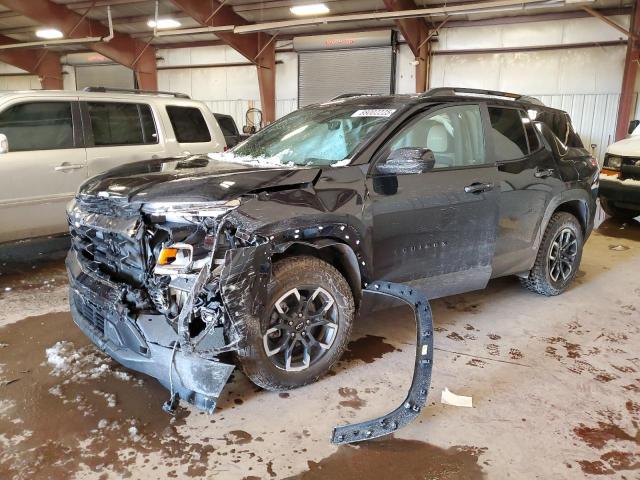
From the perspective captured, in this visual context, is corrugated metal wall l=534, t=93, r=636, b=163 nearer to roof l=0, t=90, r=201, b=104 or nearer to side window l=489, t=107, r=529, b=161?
side window l=489, t=107, r=529, b=161

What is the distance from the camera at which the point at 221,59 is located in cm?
1547

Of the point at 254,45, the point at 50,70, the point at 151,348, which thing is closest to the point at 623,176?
the point at 151,348

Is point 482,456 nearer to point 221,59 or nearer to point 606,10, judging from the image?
point 606,10

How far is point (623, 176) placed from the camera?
24.3 feet

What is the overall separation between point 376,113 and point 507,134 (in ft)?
3.92

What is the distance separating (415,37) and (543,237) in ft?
30.1

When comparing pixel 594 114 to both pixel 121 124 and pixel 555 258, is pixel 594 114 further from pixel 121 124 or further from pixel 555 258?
pixel 121 124

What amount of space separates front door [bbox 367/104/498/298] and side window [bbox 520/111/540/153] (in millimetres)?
595

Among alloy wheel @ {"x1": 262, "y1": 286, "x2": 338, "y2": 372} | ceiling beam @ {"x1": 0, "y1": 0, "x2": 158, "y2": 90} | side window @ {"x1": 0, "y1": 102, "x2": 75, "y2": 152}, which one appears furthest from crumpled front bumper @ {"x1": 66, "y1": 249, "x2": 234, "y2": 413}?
ceiling beam @ {"x1": 0, "y1": 0, "x2": 158, "y2": 90}

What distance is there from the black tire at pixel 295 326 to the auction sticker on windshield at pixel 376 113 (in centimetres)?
112

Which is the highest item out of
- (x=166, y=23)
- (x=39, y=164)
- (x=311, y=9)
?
(x=311, y=9)

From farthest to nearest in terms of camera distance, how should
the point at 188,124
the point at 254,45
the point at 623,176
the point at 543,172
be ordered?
the point at 254,45
the point at 623,176
the point at 188,124
the point at 543,172

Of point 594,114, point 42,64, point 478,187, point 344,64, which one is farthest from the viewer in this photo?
Result: point 42,64

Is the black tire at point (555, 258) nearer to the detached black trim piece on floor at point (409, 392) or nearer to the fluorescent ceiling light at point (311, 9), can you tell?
the detached black trim piece on floor at point (409, 392)
